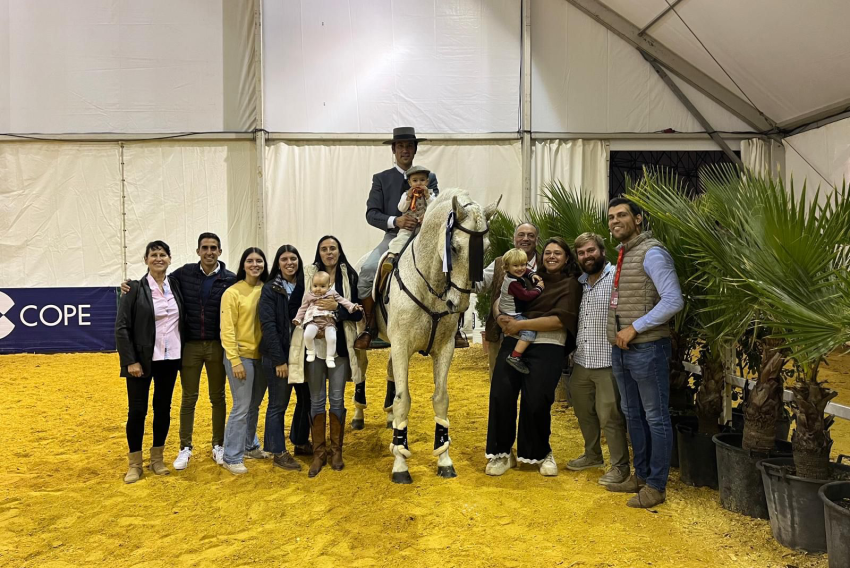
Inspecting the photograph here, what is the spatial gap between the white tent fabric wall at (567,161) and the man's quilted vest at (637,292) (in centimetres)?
754

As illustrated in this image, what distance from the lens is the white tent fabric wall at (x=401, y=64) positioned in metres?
10.8

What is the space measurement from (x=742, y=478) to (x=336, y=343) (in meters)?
2.69

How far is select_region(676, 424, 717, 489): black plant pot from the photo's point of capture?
3883 millimetres

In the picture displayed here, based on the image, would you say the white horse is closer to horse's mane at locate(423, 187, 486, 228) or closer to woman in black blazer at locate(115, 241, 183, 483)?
horse's mane at locate(423, 187, 486, 228)

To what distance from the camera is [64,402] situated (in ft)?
22.6

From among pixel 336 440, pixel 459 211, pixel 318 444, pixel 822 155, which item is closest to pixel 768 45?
pixel 822 155

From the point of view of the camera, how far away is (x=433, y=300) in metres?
4.12

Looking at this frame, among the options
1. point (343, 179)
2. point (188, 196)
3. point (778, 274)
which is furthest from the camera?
point (343, 179)

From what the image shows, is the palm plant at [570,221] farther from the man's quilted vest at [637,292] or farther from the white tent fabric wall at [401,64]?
the white tent fabric wall at [401,64]

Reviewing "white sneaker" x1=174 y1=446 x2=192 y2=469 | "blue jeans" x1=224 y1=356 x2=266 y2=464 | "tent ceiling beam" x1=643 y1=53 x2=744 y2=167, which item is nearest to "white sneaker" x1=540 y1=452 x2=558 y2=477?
"blue jeans" x1=224 y1=356 x2=266 y2=464

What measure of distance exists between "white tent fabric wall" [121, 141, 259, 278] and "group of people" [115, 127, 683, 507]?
659 cm

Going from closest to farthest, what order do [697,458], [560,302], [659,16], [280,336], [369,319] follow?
[697,458] < [560,302] < [280,336] < [369,319] < [659,16]

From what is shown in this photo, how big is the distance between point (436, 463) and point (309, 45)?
878cm

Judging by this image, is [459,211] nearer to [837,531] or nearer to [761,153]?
[837,531]
